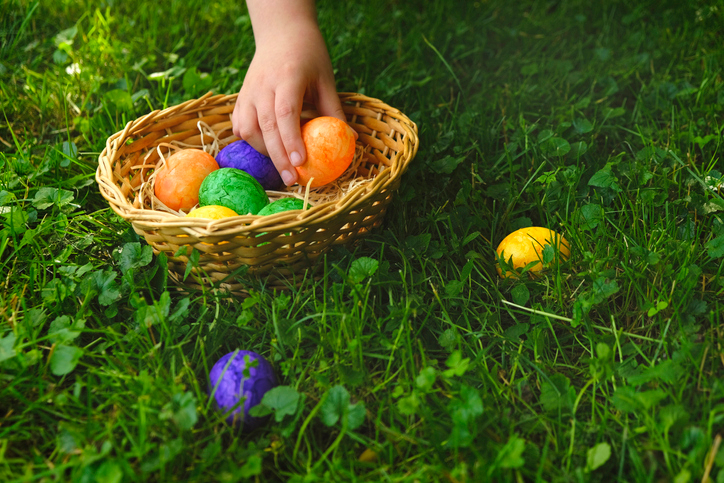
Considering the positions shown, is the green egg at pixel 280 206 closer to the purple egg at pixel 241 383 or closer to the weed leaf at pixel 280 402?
the purple egg at pixel 241 383

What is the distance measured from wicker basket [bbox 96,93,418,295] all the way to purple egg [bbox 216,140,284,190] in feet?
0.63

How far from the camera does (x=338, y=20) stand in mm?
3133

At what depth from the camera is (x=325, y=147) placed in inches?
73.0

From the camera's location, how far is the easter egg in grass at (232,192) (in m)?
1.78

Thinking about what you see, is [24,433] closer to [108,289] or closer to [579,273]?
[108,289]

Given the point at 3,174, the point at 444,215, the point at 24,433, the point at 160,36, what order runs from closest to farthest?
the point at 24,433 → the point at 444,215 → the point at 3,174 → the point at 160,36

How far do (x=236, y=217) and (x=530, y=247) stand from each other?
0.89 m

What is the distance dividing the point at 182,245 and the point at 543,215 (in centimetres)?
121

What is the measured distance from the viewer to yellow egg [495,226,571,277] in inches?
65.7

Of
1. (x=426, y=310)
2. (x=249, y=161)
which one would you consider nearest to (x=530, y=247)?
(x=426, y=310)

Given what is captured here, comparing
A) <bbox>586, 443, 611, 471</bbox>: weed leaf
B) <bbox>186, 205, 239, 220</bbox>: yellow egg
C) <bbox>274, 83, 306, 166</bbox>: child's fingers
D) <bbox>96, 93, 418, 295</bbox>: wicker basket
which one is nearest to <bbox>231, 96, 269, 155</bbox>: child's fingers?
<bbox>274, 83, 306, 166</bbox>: child's fingers

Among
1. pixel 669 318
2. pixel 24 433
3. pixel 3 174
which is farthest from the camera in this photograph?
pixel 3 174

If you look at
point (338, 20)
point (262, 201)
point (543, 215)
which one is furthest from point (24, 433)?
point (338, 20)

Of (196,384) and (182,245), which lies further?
(182,245)
